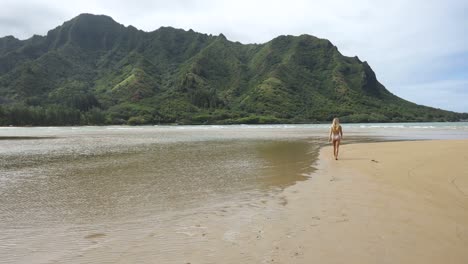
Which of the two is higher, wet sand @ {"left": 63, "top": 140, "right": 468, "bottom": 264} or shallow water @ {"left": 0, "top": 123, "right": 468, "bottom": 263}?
wet sand @ {"left": 63, "top": 140, "right": 468, "bottom": 264}

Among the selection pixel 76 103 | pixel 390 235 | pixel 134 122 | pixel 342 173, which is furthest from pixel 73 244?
pixel 76 103

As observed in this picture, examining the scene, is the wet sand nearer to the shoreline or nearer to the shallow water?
the shoreline

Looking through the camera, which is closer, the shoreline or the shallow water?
the shoreline

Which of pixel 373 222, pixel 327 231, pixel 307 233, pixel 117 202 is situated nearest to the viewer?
pixel 307 233

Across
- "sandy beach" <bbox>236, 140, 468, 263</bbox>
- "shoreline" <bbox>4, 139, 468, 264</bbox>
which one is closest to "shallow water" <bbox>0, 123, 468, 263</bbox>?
"shoreline" <bbox>4, 139, 468, 264</bbox>

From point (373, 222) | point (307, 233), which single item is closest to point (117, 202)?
point (307, 233)

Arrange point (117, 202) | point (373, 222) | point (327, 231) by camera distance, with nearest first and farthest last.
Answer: point (327, 231), point (373, 222), point (117, 202)

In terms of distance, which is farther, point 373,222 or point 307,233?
point 373,222

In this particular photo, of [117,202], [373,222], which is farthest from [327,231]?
[117,202]

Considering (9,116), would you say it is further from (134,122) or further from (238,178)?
(238,178)

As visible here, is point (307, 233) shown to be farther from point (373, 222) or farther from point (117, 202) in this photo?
point (117, 202)

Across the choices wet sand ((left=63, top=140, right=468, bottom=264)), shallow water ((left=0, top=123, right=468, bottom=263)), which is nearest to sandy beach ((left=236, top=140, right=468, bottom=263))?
wet sand ((left=63, top=140, right=468, bottom=264))

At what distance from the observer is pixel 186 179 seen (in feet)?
47.5

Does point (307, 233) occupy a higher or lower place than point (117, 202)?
higher
